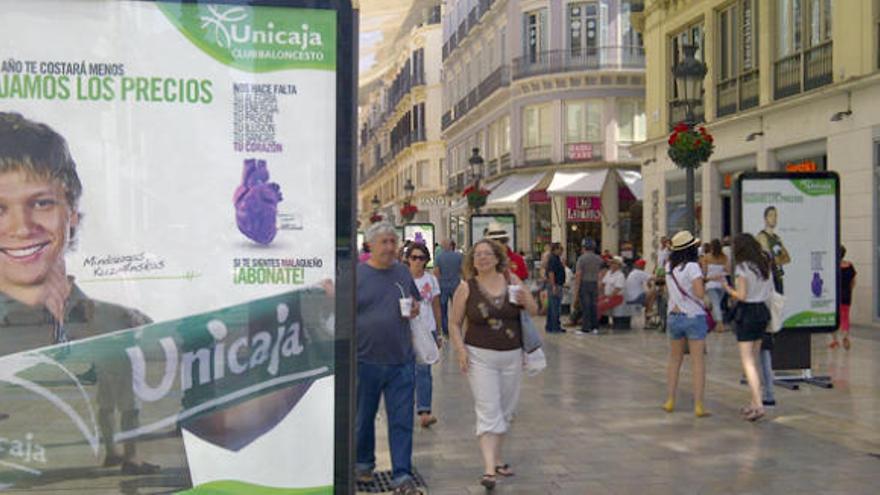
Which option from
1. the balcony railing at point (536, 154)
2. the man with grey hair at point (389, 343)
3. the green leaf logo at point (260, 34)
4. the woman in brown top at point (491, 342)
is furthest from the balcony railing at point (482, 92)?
the green leaf logo at point (260, 34)

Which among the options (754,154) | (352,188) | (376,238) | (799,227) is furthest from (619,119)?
(352,188)

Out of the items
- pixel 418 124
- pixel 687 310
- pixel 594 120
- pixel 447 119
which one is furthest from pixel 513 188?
pixel 687 310

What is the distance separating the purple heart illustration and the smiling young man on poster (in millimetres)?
586

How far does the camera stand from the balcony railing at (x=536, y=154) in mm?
39719

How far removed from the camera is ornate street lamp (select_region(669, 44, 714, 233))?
13.9 metres

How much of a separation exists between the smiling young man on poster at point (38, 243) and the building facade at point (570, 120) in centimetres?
3357

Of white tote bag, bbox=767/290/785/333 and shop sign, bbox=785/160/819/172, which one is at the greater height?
shop sign, bbox=785/160/819/172

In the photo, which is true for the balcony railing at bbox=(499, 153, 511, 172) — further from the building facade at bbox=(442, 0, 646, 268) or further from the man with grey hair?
the man with grey hair

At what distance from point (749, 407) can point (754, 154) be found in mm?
14400

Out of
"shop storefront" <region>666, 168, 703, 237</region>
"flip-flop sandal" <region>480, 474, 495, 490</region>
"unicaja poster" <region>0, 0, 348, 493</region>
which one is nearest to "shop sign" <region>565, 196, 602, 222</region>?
"shop storefront" <region>666, 168, 703, 237</region>

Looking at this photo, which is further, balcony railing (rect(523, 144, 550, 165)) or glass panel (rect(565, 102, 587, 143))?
balcony railing (rect(523, 144, 550, 165))

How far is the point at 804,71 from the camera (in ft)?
66.3

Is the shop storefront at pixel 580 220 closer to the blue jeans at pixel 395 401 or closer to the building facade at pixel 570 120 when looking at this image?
the building facade at pixel 570 120

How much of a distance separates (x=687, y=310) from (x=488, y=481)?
3525 millimetres
